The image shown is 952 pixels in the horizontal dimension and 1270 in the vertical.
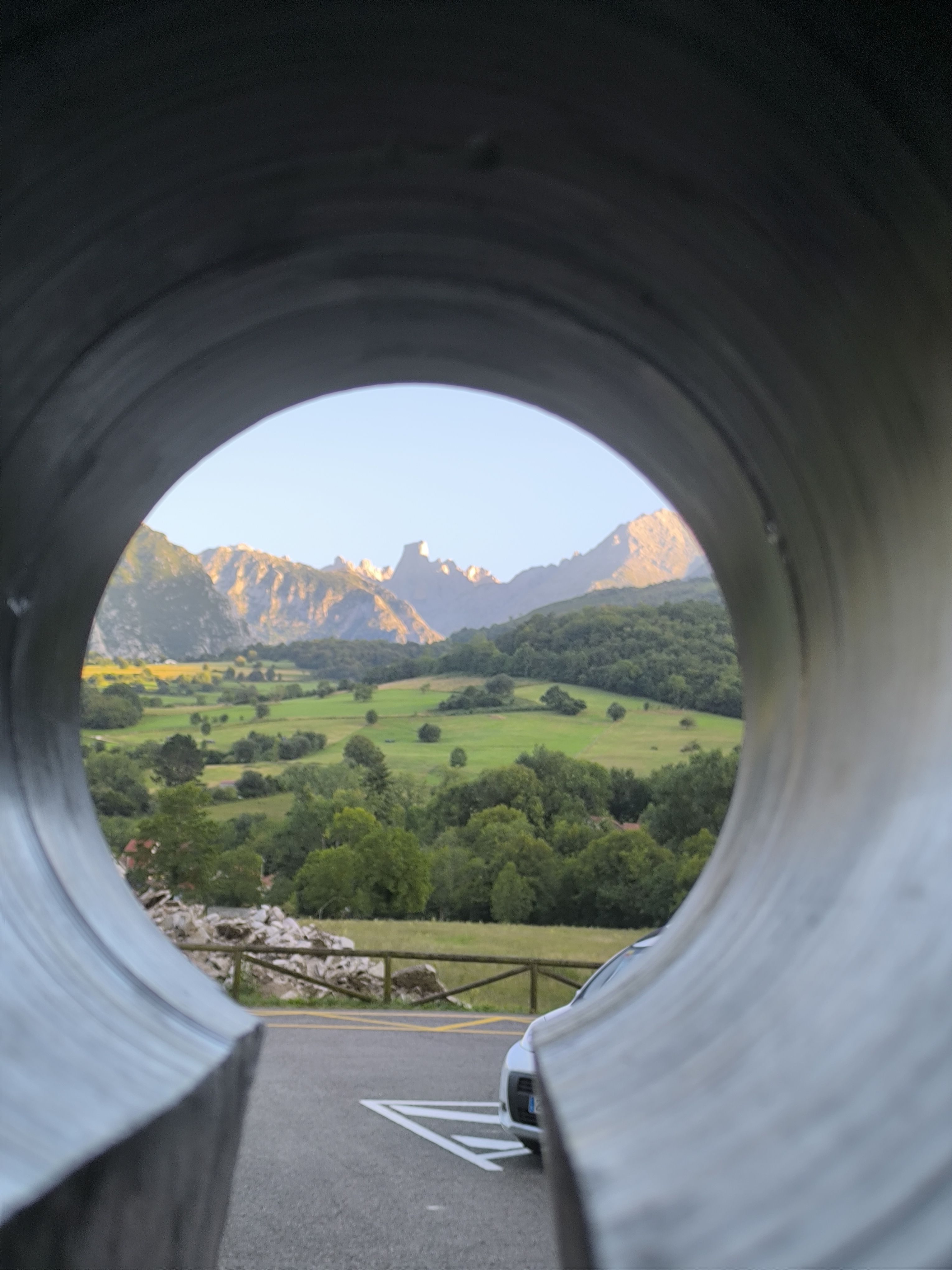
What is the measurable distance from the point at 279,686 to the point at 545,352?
4564 inches

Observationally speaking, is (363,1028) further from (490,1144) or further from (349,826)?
(349,826)

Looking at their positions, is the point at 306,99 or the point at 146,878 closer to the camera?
the point at 306,99

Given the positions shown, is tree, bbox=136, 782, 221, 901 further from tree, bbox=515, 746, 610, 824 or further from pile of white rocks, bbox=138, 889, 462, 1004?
tree, bbox=515, 746, 610, 824

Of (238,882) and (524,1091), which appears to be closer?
(524,1091)

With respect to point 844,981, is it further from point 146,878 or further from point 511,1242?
point 146,878

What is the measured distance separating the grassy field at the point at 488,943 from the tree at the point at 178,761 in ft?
115

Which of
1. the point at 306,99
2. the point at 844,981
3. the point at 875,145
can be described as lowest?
the point at 844,981

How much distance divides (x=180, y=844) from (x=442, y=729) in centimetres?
5357

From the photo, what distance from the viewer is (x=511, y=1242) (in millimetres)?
5820

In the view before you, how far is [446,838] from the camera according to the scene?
2542 inches

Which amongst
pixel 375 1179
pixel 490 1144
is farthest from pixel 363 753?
pixel 375 1179

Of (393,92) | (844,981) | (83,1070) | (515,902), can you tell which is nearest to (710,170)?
(393,92)

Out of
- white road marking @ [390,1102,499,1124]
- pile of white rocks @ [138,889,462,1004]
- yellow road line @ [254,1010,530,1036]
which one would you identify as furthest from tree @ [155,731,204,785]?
white road marking @ [390,1102,499,1124]

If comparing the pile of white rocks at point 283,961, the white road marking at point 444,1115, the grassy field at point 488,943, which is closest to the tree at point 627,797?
the grassy field at point 488,943
